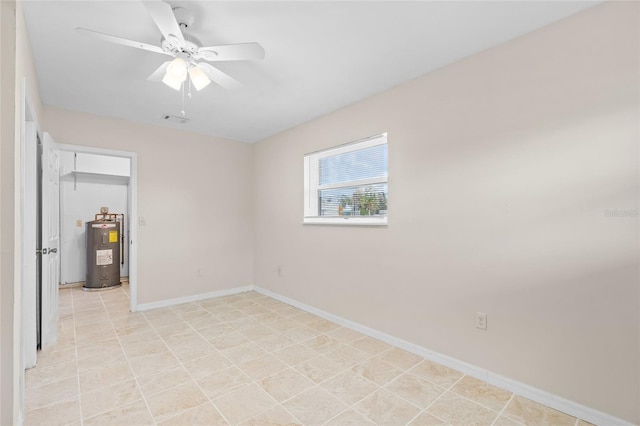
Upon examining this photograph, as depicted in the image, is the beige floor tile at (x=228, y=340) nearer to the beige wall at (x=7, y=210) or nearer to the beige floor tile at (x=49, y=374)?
the beige floor tile at (x=49, y=374)

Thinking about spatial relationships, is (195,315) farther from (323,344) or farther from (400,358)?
(400,358)

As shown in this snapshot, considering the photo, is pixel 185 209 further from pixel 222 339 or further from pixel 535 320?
pixel 535 320

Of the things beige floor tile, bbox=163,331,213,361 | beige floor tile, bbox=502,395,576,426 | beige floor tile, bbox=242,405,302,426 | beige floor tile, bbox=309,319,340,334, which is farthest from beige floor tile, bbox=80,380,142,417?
beige floor tile, bbox=502,395,576,426

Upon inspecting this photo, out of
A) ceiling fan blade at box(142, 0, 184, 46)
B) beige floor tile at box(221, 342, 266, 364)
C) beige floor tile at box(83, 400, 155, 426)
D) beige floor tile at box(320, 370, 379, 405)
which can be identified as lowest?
beige floor tile at box(221, 342, 266, 364)

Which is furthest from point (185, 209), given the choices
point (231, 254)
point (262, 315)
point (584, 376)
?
point (584, 376)

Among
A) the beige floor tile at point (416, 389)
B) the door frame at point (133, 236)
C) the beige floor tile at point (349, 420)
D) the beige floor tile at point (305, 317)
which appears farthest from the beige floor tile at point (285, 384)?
the door frame at point (133, 236)

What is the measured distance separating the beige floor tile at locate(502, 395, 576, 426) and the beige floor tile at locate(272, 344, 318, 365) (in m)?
1.42

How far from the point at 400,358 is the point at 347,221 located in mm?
1419

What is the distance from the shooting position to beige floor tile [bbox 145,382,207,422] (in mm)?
1806

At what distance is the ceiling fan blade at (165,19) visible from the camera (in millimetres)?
1417

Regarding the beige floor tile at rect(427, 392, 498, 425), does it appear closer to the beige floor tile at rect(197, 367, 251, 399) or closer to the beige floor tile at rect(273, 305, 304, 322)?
the beige floor tile at rect(197, 367, 251, 399)

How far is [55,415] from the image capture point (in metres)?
1.78

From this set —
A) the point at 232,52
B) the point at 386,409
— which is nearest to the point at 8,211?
the point at 232,52

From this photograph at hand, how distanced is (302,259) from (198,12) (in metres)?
2.78
